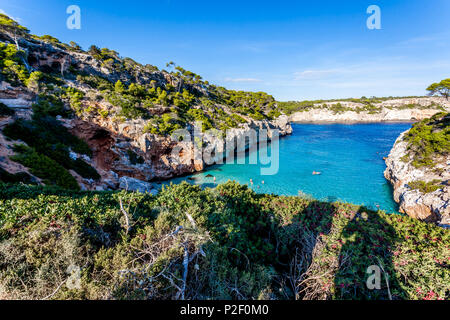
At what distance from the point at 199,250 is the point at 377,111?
8913cm

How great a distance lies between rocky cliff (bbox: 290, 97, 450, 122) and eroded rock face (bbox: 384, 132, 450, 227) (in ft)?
215

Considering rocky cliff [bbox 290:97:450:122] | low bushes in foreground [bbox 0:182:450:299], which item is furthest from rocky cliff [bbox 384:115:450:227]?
rocky cliff [bbox 290:97:450:122]

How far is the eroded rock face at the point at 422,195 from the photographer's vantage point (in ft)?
30.2

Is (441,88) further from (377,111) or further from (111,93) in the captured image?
(377,111)

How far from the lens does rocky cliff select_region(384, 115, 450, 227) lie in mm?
9451

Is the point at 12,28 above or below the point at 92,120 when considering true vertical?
above

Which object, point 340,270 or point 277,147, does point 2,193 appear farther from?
point 277,147

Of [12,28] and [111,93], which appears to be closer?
[111,93]

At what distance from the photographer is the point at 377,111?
222ft

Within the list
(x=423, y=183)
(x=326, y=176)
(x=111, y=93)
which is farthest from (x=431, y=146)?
(x=111, y=93)

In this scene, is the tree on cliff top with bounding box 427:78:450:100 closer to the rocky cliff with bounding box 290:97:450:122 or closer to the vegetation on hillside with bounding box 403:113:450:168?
the vegetation on hillside with bounding box 403:113:450:168

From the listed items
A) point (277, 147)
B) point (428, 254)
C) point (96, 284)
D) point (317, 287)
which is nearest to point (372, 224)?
point (428, 254)

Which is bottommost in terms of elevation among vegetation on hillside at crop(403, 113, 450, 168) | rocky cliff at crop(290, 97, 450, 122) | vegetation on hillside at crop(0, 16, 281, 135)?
vegetation on hillside at crop(403, 113, 450, 168)

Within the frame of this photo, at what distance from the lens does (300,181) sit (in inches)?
678
